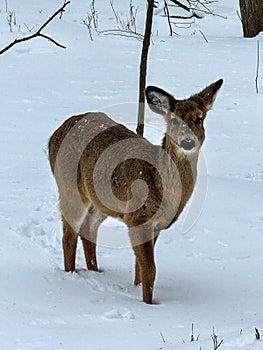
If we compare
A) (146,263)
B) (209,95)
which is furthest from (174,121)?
(146,263)

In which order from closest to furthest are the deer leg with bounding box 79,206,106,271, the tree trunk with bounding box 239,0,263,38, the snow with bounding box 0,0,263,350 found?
the snow with bounding box 0,0,263,350 → the deer leg with bounding box 79,206,106,271 → the tree trunk with bounding box 239,0,263,38

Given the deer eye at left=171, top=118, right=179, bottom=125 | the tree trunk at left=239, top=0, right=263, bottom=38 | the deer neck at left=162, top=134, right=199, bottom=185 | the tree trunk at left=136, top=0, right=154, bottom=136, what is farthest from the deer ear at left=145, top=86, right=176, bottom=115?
the tree trunk at left=239, top=0, right=263, bottom=38

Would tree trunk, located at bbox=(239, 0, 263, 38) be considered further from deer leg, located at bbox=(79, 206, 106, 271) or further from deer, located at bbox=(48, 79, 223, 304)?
deer leg, located at bbox=(79, 206, 106, 271)

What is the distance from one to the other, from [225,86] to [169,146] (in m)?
7.44

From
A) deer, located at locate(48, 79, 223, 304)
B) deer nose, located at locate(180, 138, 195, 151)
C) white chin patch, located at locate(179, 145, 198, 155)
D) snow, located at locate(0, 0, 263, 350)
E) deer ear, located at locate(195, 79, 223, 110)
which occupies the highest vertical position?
deer ear, located at locate(195, 79, 223, 110)

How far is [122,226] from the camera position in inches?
295

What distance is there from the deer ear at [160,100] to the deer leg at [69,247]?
1.29 metres

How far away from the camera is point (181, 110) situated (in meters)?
5.82

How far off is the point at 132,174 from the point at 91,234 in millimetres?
880

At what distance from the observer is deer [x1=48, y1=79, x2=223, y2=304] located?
5.82 metres

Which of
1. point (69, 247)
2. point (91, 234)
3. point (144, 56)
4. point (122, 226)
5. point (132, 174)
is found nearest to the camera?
point (132, 174)

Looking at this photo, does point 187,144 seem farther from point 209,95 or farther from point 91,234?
point 91,234

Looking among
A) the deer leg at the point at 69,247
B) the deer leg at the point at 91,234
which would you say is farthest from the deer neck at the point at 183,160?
the deer leg at the point at 69,247

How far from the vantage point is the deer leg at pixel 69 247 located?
252 inches
